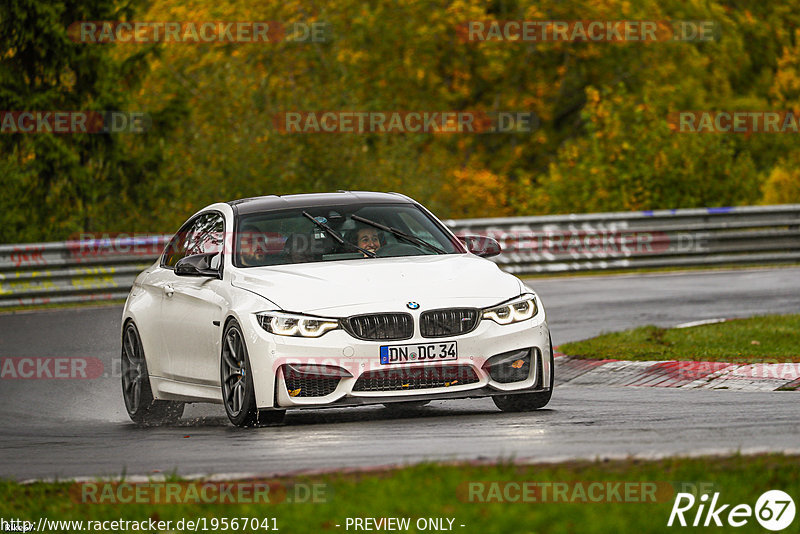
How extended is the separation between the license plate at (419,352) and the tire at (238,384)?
0.81 m

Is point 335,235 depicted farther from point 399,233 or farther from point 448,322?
point 448,322

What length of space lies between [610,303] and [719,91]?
114 ft

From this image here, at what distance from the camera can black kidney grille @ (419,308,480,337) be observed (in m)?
10.0

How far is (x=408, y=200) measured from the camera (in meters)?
11.9

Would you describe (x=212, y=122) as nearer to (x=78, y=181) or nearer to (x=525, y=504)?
(x=78, y=181)

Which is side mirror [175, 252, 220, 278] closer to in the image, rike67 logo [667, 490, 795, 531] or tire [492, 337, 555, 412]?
tire [492, 337, 555, 412]

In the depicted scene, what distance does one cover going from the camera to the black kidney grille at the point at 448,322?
10.0 m

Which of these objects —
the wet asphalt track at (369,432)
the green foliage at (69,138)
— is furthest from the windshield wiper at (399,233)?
the green foliage at (69,138)

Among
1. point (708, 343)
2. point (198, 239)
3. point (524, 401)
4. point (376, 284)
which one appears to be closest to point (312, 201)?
point (198, 239)

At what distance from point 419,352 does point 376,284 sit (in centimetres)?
57

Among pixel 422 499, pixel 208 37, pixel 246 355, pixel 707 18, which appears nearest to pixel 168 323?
pixel 246 355

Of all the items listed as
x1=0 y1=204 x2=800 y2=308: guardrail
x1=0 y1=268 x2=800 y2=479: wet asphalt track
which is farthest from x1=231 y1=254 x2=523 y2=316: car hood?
x1=0 y1=204 x2=800 y2=308: guardrail

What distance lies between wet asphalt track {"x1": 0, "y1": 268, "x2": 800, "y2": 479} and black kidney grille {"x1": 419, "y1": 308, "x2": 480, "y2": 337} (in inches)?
23.2

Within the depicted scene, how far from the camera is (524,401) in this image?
10758 millimetres
